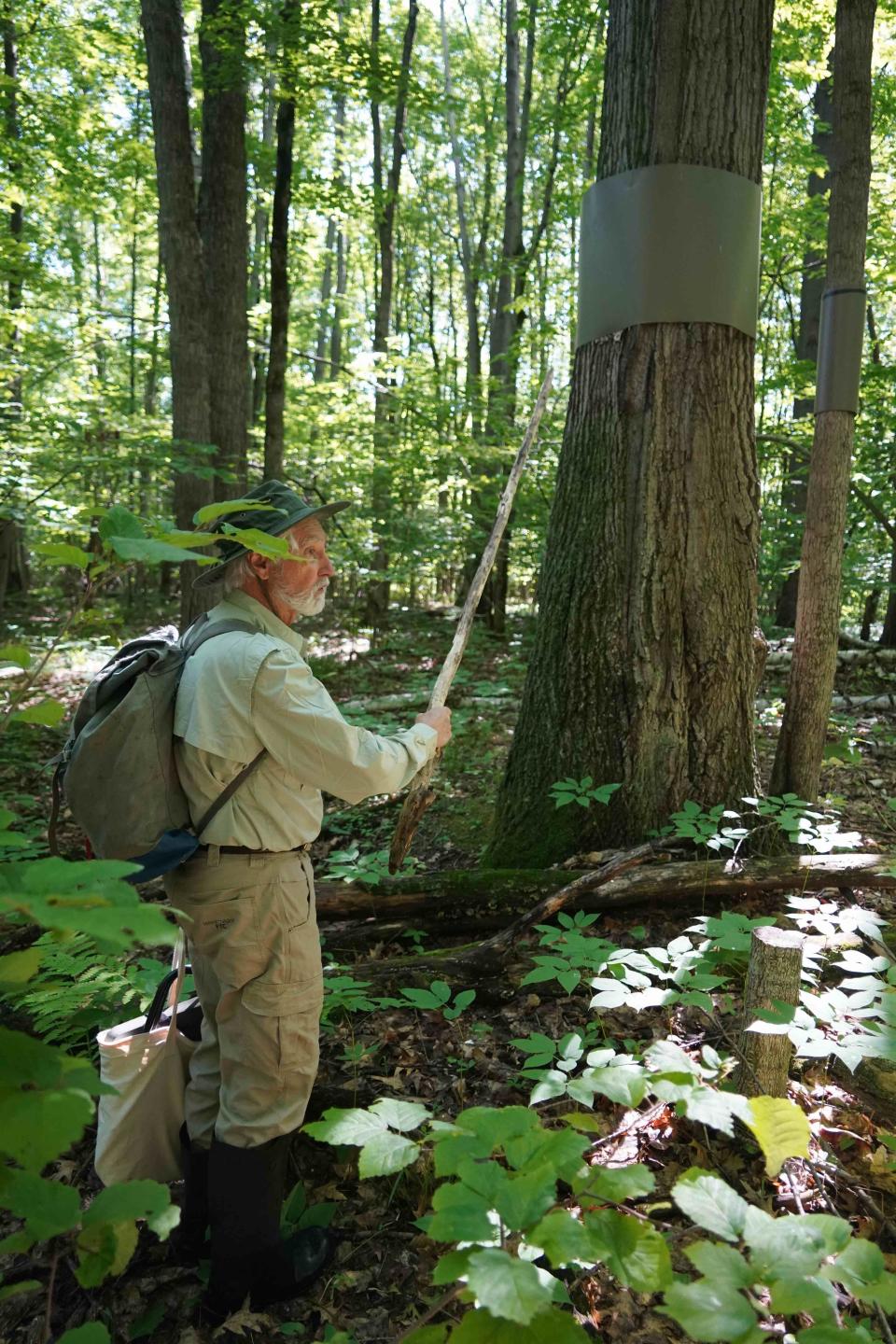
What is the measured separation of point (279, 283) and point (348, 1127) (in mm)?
8793

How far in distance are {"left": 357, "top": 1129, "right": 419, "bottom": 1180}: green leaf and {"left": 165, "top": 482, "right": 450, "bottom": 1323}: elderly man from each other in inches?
33.9

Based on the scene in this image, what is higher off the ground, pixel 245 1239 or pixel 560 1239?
pixel 560 1239

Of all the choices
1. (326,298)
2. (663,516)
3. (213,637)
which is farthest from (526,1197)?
(326,298)

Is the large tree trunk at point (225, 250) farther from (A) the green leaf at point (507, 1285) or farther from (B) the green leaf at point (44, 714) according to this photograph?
(A) the green leaf at point (507, 1285)

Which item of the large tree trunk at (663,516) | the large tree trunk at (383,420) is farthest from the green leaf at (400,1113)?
the large tree trunk at (383,420)

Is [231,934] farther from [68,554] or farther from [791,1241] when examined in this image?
[791,1241]

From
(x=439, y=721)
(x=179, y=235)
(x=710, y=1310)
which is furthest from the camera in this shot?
(x=179, y=235)

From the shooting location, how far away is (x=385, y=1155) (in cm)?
158

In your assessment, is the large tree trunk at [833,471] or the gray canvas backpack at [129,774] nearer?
the gray canvas backpack at [129,774]

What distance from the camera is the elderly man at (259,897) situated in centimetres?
230

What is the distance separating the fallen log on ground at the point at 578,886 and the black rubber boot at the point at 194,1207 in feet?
Answer: 4.59

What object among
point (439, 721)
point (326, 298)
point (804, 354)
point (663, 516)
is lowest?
point (439, 721)

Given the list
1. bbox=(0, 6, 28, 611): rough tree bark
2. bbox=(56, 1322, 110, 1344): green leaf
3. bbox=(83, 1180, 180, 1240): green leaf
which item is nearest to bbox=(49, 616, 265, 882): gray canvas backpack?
bbox=(83, 1180, 180, 1240): green leaf

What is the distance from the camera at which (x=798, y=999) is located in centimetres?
252
